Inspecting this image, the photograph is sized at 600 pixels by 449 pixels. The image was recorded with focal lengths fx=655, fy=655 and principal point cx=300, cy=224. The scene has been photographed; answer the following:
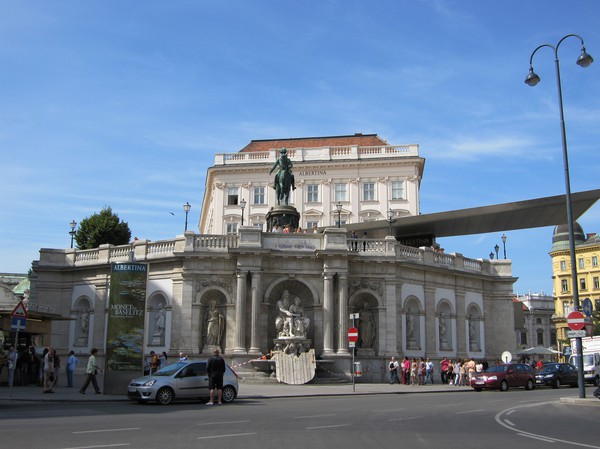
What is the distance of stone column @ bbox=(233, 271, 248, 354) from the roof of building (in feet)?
144

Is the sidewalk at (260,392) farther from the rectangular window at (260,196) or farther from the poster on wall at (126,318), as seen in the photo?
the rectangular window at (260,196)

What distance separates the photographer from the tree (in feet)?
214

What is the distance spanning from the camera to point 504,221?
46.8 m

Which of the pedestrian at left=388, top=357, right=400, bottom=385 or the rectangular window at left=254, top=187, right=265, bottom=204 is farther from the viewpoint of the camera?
the rectangular window at left=254, top=187, right=265, bottom=204

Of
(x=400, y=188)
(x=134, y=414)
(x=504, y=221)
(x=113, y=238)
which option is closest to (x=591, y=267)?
(x=400, y=188)

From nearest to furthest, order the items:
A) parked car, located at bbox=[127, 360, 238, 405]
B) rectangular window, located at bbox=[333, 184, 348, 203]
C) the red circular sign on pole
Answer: parked car, located at bbox=[127, 360, 238, 405] → the red circular sign on pole → rectangular window, located at bbox=[333, 184, 348, 203]

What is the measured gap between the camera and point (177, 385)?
69.7 ft

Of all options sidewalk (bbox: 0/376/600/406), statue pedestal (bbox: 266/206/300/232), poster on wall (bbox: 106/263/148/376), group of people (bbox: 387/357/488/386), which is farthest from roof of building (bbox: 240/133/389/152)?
poster on wall (bbox: 106/263/148/376)

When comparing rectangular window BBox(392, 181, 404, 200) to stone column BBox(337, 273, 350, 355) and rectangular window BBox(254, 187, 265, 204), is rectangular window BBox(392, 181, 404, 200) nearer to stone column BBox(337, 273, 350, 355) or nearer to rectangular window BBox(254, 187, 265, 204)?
rectangular window BBox(254, 187, 265, 204)

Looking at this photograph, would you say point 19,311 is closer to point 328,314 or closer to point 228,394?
point 228,394

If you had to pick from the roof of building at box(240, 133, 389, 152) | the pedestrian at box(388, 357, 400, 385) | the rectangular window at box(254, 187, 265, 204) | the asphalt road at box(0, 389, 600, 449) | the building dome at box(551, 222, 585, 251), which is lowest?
the asphalt road at box(0, 389, 600, 449)

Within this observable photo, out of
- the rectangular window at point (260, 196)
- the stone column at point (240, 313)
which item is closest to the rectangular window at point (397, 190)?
the rectangular window at point (260, 196)

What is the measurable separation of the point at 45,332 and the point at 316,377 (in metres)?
14.2

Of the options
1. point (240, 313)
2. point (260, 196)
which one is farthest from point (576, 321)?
point (260, 196)
